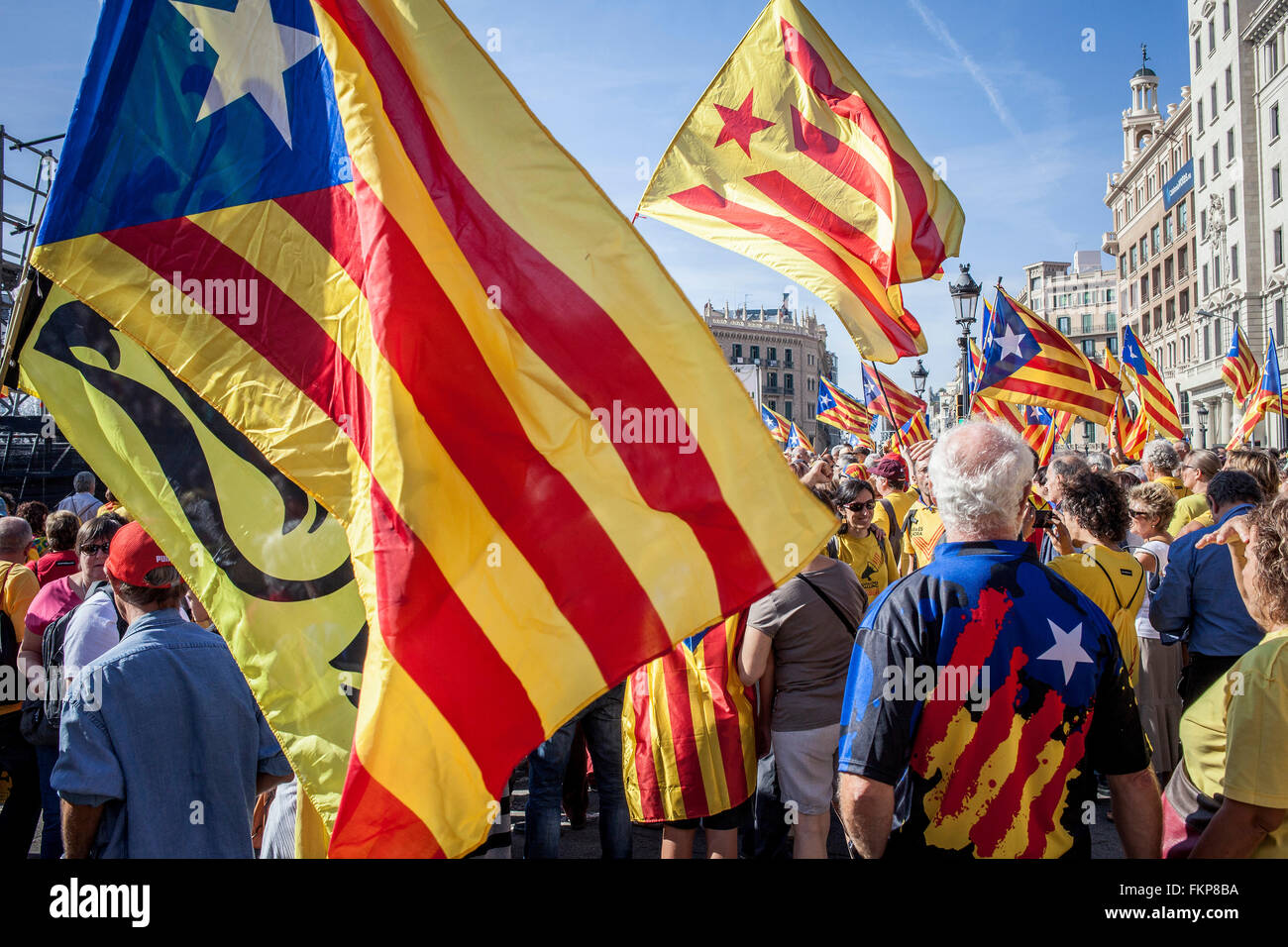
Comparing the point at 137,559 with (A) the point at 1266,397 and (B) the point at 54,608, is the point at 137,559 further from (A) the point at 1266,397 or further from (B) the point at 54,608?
(A) the point at 1266,397

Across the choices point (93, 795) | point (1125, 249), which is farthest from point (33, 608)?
point (1125, 249)

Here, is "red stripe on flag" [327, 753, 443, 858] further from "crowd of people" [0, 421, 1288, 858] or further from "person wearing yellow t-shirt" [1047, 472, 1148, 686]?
"person wearing yellow t-shirt" [1047, 472, 1148, 686]

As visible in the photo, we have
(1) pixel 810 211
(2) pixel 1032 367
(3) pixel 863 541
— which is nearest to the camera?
(1) pixel 810 211

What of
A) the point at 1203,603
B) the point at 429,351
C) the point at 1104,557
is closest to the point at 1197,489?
the point at 1203,603

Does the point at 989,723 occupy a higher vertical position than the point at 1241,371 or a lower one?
lower

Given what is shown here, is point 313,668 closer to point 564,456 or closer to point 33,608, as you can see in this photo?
point 564,456

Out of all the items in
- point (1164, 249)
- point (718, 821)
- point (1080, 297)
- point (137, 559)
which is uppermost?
point (1080, 297)

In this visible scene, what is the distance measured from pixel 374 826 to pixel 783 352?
96.4 m

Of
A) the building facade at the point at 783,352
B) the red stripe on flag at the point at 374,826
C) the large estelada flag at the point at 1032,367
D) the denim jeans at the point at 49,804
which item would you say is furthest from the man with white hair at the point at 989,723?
the building facade at the point at 783,352

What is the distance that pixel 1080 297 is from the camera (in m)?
97.1

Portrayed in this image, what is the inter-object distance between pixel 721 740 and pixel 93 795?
2.45 meters

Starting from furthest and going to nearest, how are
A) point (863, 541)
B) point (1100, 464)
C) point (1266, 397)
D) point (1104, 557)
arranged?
point (1266, 397)
point (1100, 464)
point (863, 541)
point (1104, 557)

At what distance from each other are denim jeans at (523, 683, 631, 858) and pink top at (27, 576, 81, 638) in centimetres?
241

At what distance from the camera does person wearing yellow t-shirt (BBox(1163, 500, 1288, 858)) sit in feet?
7.09
